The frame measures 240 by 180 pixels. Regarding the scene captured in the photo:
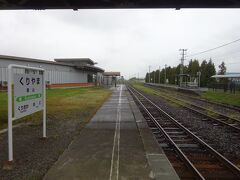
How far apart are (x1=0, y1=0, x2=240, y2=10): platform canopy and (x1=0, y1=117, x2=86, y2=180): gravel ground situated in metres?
4.85

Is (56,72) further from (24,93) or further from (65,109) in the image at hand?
(24,93)

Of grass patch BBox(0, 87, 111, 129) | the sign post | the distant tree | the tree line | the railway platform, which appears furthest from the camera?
the distant tree

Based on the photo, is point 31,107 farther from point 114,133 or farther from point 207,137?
point 207,137

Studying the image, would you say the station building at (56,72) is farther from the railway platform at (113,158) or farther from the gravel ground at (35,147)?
the railway platform at (113,158)

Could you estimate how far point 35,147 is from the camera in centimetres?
718

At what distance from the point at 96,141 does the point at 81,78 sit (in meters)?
51.7

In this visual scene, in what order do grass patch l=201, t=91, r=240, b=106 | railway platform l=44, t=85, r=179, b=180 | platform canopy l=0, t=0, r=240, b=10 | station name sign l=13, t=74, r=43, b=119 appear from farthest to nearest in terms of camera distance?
1. grass patch l=201, t=91, r=240, b=106
2. platform canopy l=0, t=0, r=240, b=10
3. station name sign l=13, t=74, r=43, b=119
4. railway platform l=44, t=85, r=179, b=180

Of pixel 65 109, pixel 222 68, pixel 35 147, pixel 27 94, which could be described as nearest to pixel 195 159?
pixel 35 147

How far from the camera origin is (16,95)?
19.7 ft

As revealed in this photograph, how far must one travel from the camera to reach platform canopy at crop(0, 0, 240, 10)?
10297 mm

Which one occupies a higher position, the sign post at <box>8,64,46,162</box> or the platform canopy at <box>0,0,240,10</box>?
the platform canopy at <box>0,0,240,10</box>

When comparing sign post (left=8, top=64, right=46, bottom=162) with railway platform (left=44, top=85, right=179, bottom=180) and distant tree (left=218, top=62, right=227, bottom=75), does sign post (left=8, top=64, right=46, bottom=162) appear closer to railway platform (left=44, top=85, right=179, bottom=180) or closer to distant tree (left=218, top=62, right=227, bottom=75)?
railway platform (left=44, top=85, right=179, bottom=180)

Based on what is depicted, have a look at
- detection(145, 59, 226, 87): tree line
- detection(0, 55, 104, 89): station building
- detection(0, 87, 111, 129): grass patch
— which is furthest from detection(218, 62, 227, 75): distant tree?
detection(0, 87, 111, 129): grass patch

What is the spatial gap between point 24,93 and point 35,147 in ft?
5.43
